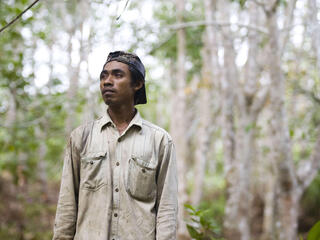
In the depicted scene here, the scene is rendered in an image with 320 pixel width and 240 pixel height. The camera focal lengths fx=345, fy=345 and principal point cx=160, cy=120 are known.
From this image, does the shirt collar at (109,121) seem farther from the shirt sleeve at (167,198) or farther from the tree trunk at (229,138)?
the tree trunk at (229,138)

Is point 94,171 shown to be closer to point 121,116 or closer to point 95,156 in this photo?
point 95,156

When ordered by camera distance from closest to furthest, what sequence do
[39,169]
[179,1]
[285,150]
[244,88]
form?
[285,150], [244,88], [179,1], [39,169]

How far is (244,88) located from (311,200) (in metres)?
5.68

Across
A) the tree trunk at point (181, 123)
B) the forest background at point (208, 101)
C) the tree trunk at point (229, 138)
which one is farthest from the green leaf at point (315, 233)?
the tree trunk at point (181, 123)

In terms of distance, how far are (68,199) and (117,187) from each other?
34 cm

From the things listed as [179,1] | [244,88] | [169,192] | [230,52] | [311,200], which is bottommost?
[311,200]

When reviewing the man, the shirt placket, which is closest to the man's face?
the man

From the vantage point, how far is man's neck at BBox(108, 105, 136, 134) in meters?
2.34

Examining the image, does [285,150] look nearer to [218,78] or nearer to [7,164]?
[218,78]

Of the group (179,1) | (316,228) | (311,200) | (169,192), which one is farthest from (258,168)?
(169,192)

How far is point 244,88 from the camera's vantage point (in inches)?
292

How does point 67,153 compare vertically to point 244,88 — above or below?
below

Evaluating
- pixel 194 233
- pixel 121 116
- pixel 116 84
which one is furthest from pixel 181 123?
pixel 116 84

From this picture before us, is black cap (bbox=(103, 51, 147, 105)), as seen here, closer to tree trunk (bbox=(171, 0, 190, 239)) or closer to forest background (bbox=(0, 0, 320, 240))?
forest background (bbox=(0, 0, 320, 240))
